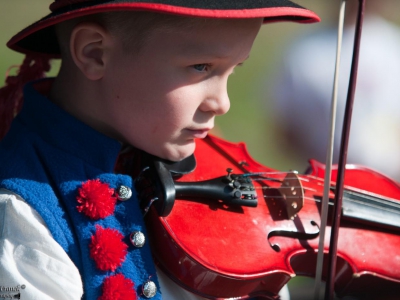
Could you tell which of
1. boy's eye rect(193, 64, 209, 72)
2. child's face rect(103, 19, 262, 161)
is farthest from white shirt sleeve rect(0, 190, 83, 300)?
boy's eye rect(193, 64, 209, 72)

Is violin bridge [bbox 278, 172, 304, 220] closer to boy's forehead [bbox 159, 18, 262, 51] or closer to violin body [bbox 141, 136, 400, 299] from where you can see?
violin body [bbox 141, 136, 400, 299]

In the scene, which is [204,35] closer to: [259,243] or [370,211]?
[259,243]

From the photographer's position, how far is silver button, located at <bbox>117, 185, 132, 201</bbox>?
98 centimetres

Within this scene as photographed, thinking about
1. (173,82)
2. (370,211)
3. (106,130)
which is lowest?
(370,211)

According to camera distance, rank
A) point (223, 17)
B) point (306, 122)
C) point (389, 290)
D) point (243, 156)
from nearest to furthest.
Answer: point (223, 17) → point (389, 290) → point (243, 156) → point (306, 122)

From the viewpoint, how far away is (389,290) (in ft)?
3.73

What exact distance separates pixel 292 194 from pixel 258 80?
2.20 metres

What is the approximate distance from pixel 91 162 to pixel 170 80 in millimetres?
195

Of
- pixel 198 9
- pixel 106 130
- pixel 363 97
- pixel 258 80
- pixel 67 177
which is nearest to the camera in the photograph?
pixel 198 9

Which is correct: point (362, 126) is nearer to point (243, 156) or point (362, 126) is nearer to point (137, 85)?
point (243, 156)

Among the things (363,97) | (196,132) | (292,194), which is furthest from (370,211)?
(363,97)

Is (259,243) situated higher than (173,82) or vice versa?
(173,82)

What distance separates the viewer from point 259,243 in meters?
1.06

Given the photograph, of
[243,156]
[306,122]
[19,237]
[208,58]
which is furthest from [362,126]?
[19,237]
